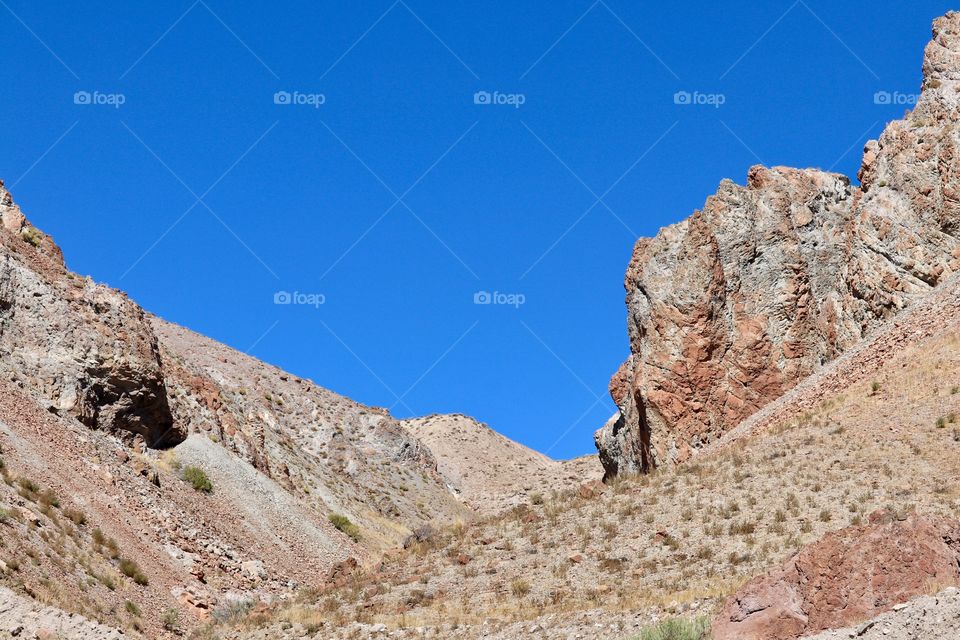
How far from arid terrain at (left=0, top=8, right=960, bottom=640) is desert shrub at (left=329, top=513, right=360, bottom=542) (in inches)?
11.5

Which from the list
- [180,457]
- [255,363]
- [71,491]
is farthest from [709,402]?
[255,363]

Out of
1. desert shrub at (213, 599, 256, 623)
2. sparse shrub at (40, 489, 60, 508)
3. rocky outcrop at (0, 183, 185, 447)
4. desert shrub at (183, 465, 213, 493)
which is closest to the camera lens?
desert shrub at (213, 599, 256, 623)

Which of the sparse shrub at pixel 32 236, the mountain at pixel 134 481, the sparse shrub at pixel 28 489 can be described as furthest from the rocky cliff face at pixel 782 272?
the sparse shrub at pixel 32 236

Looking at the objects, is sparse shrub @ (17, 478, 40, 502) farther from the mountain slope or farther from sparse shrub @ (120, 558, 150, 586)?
the mountain slope

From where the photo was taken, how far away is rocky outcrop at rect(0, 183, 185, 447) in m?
35.1

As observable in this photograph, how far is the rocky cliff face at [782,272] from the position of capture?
132ft

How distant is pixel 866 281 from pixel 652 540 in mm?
20394

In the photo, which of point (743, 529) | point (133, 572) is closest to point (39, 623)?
point (133, 572)

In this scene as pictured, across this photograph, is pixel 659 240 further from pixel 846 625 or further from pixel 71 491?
pixel 846 625

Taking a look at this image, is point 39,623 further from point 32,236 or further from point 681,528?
point 32,236

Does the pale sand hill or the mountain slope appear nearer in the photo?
the mountain slope

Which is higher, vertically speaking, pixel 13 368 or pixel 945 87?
pixel 945 87

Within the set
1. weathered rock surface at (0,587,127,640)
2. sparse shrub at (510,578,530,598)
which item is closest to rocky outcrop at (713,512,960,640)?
sparse shrub at (510,578,530,598)

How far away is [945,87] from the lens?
4309 centimetres
